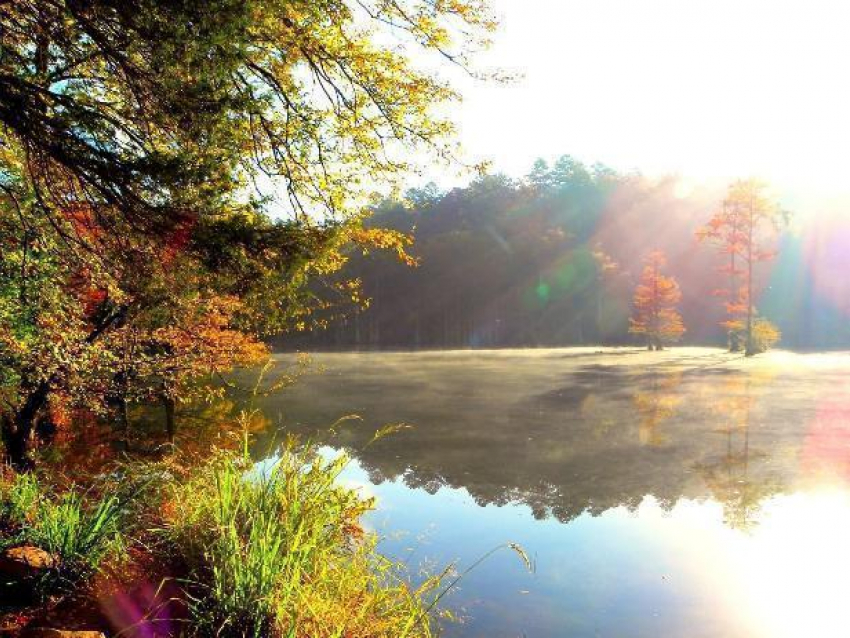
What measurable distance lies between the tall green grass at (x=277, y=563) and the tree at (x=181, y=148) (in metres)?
1.65

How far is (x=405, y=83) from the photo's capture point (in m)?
6.53

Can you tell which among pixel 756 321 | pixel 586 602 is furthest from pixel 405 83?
pixel 756 321

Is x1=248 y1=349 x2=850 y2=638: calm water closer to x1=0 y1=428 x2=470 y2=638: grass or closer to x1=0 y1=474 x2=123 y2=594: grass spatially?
x1=0 y1=428 x2=470 y2=638: grass

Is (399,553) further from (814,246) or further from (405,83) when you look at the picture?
(814,246)

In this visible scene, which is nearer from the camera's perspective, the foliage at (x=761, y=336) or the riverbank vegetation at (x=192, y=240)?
the riverbank vegetation at (x=192, y=240)

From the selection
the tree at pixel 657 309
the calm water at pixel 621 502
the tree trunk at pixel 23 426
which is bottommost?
the calm water at pixel 621 502

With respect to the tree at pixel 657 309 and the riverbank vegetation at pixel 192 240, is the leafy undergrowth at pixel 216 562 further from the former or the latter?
the tree at pixel 657 309

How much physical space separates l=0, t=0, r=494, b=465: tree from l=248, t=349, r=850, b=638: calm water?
10.9 feet

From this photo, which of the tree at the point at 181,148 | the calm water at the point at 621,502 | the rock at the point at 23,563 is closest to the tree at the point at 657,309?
the calm water at the point at 621,502

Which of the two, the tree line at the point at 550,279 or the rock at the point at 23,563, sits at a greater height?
the tree line at the point at 550,279

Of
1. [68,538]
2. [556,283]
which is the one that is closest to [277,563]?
[68,538]

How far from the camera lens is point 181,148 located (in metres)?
5.27

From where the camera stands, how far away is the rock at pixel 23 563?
11.1ft

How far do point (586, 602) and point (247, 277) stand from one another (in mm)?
4071
